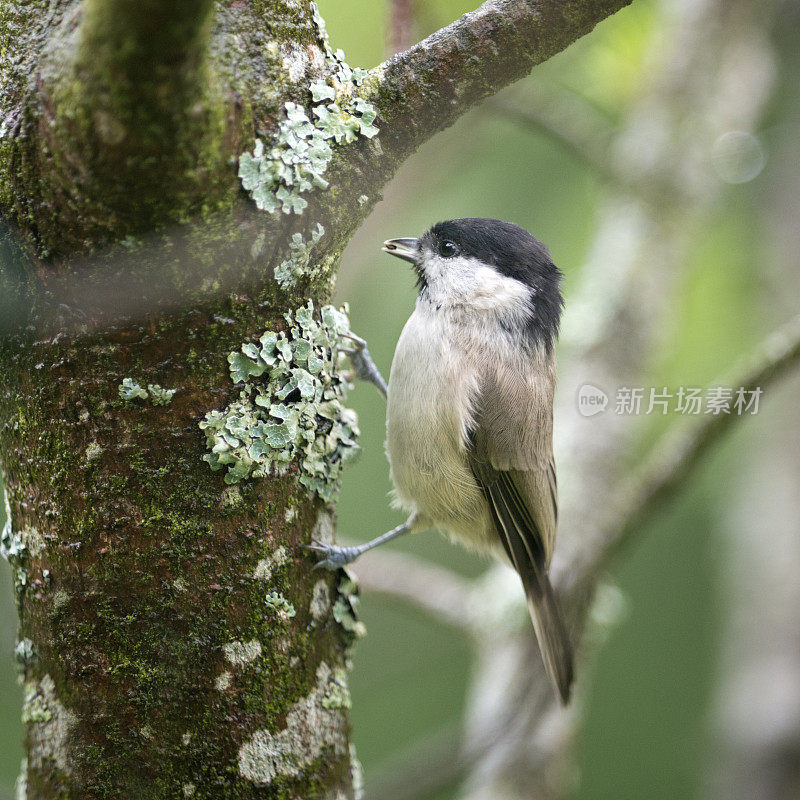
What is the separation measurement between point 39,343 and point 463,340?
1036 millimetres

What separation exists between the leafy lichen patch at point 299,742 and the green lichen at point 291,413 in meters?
0.33

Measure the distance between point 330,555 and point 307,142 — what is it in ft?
2.24

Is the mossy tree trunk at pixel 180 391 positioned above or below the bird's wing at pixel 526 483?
above

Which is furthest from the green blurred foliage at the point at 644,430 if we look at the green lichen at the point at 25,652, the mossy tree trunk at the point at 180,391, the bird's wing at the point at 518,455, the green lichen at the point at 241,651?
the green lichen at the point at 241,651

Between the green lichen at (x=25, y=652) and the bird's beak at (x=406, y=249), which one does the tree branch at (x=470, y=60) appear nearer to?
the bird's beak at (x=406, y=249)

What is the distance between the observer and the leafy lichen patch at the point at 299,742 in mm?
1208

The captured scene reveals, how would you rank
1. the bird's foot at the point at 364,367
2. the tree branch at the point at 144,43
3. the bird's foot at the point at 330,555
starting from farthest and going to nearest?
the bird's foot at the point at 364,367, the bird's foot at the point at 330,555, the tree branch at the point at 144,43

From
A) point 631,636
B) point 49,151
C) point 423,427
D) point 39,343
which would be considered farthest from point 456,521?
point 631,636

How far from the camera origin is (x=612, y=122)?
3584 millimetres

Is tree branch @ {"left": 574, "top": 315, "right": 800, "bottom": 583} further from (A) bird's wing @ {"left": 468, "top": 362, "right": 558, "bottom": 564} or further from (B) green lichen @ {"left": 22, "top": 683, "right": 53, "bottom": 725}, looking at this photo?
(B) green lichen @ {"left": 22, "top": 683, "right": 53, "bottom": 725}

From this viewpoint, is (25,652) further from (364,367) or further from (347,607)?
(364,367)

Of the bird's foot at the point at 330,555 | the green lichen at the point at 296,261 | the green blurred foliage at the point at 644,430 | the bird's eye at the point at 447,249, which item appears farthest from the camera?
the green blurred foliage at the point at 644,430

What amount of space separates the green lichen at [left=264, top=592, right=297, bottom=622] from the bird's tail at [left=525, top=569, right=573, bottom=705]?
0.92m

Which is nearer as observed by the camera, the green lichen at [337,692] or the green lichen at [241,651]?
the green lichen at [241,651]
